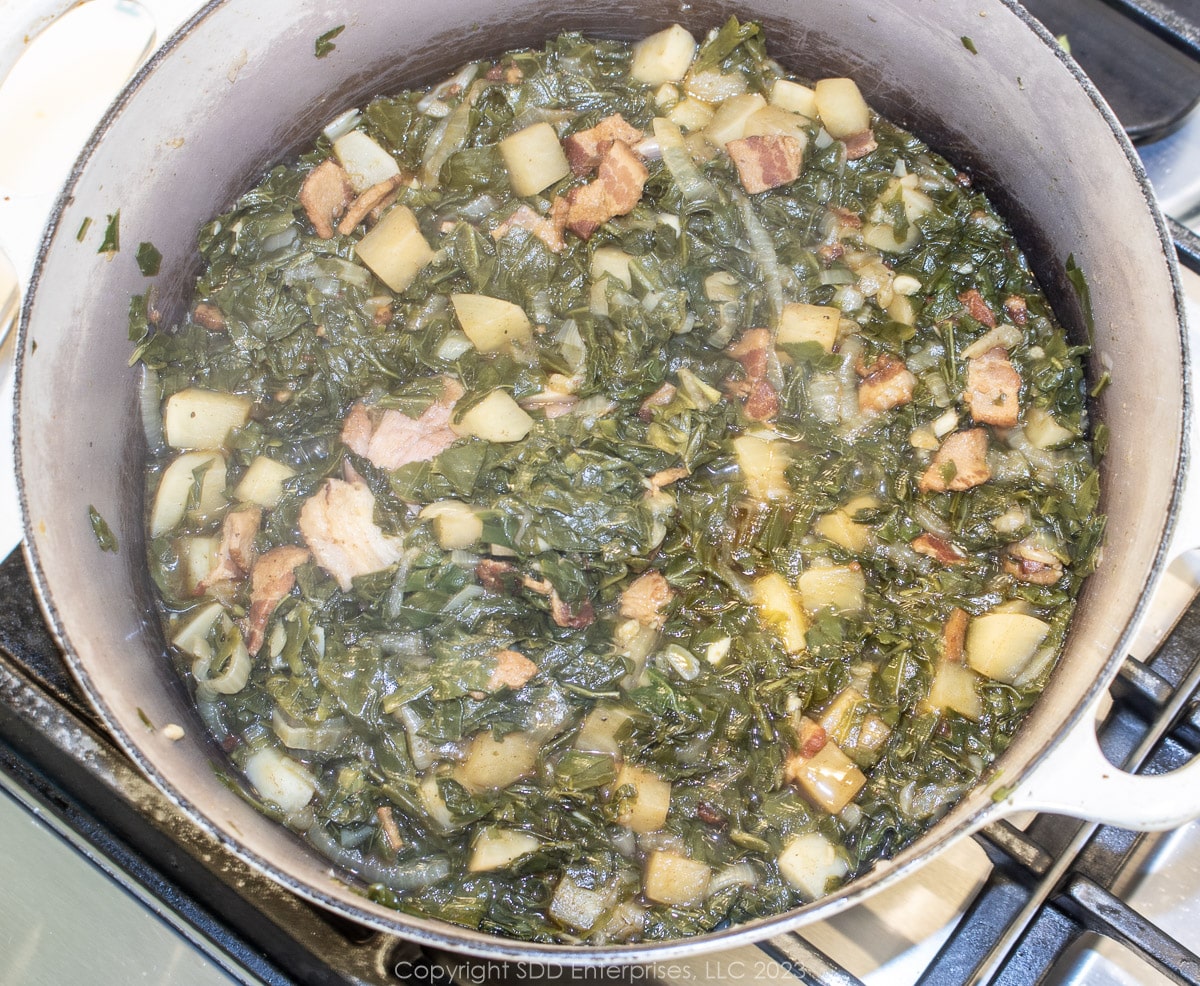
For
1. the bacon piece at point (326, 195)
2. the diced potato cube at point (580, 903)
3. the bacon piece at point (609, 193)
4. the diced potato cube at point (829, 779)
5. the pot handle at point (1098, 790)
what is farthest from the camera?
the bacon piece at point (326, 195)

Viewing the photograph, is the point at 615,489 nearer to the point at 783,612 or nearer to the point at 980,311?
the point at 783,612

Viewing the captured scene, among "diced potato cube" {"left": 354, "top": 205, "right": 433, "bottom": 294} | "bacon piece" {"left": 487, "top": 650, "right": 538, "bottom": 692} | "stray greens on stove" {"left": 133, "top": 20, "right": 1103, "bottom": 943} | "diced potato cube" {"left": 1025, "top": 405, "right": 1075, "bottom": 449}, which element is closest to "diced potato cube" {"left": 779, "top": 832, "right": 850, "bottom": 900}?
"stray greens on stove" {"left": 133, "top": 20, "right": 1103, "bottom": 943}

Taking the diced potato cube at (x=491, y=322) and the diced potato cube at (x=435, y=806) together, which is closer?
the diced potato cube at (x=435, y=806)

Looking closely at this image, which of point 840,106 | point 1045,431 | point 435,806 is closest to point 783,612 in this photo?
→ point 1045,431

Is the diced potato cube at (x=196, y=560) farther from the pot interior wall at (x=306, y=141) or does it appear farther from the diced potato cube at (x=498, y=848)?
the diced potato cube at (x=498, y=848)

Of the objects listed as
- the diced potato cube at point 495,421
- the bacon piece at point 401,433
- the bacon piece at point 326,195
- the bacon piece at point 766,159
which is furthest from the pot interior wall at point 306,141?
the diced potato cube at point 495,421

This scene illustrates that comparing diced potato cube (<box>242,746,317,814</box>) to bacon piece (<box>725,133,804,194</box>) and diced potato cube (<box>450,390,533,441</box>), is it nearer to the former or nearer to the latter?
diced potato cube (<box>450,390,533,441</box>)
